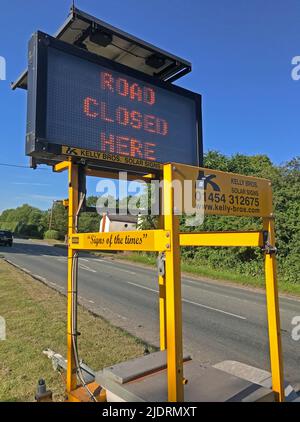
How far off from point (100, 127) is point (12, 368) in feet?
10.8

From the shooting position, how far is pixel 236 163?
22.8 metres

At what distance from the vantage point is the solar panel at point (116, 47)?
349cm

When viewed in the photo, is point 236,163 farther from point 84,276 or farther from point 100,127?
point 100,127

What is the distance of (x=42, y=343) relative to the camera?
18.3 feet

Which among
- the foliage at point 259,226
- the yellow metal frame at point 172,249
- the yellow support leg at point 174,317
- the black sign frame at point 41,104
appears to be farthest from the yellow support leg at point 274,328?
the foliage at point 259,226

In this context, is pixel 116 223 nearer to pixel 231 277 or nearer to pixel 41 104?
pixel 41 104

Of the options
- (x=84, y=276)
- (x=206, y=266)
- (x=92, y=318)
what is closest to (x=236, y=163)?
(x=206, y=266)

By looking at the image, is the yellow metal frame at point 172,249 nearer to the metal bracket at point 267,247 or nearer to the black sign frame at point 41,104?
the metal bracket at point 267,247

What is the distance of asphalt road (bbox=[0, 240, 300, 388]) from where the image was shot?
612cm

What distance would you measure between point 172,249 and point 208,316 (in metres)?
7.30

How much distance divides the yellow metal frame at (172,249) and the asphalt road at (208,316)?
2623 mm

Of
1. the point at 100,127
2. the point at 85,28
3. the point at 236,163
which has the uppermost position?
the point at 236,163

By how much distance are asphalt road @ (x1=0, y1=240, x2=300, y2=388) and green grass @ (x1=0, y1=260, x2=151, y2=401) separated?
766 mm

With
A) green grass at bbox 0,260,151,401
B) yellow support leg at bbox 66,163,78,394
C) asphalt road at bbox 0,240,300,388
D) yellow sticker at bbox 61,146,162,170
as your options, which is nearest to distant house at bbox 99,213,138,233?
yellow support leg at bbox 66,163,78,394
